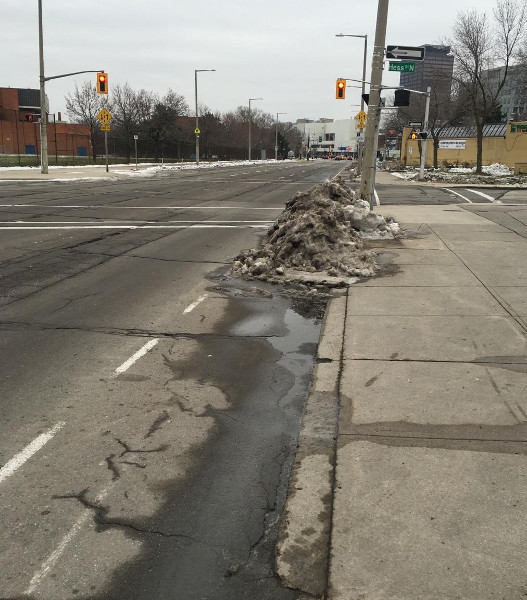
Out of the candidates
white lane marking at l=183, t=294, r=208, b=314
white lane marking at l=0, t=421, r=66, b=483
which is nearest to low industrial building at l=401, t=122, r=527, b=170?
white lane marking at l=183, t=294, r=208, b=314

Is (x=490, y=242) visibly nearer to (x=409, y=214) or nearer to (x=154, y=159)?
(x=409, y=214)

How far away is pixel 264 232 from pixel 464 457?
36.1 feet

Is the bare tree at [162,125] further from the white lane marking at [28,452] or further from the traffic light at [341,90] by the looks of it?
the white lane marking at [28,452]

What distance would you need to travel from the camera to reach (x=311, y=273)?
31.3ft

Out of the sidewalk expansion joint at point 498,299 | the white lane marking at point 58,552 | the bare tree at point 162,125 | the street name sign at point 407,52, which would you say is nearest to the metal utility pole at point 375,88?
the street name sign at point 407,52

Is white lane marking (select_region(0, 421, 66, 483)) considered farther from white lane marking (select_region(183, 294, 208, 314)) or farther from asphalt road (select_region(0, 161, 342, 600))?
white lane marking (select_region(183, 294, 208, 314))

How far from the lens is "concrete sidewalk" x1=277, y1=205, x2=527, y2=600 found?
2.93 meters

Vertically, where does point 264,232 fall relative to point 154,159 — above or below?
below

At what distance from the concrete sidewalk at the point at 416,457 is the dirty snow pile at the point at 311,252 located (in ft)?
5.65

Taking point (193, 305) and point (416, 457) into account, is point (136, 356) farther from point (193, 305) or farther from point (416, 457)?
point (416, 457)

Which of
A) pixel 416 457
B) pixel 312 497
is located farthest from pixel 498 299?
pixel 312 497

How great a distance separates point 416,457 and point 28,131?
77487 mm

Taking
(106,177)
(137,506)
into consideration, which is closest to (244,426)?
(137,506)

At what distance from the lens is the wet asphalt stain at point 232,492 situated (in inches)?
114
